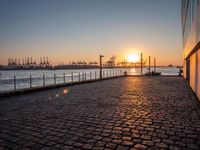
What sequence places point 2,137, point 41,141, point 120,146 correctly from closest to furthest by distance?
point 120,146, point 41,141, point 2,137

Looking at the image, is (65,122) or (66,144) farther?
(65,122)

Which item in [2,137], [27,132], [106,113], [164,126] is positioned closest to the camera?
[2,137]

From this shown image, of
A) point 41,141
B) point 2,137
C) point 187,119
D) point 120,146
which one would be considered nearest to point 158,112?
point 187,119

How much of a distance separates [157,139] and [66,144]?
6.70 feet

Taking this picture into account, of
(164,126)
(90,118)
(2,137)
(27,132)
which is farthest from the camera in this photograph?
(90,118)

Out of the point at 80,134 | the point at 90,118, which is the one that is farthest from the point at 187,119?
the point at 80,134

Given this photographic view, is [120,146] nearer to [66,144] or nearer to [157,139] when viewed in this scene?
[157,139]

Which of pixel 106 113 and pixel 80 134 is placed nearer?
pixel 80 134

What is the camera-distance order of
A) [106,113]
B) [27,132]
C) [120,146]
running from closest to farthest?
[120,146], [27,132], [106,113]

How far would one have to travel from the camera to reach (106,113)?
5949mm

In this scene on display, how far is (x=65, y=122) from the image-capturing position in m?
5.03

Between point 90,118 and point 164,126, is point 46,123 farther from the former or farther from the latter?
point 164,126

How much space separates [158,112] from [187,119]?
3.45ft

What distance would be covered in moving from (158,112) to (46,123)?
154 inches
